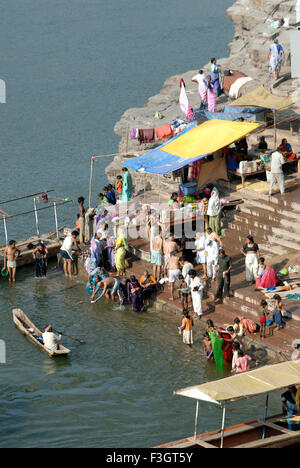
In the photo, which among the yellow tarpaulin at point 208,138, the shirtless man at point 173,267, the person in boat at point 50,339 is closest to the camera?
the person in boat at point 50,339

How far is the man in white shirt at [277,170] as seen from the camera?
26.0m

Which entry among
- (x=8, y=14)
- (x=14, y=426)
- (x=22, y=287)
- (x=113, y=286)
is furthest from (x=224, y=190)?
(x=8, y=14)

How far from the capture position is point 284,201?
2608cm

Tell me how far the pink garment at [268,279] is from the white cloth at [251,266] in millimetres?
492

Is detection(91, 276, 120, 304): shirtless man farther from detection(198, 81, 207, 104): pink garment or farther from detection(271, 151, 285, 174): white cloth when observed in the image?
detection(198, 81, 207, 104): pink garment

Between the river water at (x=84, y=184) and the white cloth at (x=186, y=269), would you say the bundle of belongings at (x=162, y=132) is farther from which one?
the white cloth at (x=186, y=269)

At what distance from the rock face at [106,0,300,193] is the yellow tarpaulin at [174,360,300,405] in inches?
567

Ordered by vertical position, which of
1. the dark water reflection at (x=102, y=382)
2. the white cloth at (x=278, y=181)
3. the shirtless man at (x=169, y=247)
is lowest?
the dark water reflection at (x=102, y=382)

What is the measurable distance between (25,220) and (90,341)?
15.0m

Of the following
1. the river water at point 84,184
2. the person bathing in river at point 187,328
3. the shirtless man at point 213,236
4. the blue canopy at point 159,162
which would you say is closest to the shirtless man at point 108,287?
the river water at point 84,184

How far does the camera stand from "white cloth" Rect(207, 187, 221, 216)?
25.4m

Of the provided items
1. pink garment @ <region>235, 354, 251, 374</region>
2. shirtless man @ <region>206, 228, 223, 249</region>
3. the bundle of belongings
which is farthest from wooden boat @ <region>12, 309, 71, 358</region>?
the bundle of belongings

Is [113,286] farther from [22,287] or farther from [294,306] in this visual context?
[294,306]

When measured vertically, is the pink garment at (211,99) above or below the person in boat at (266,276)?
above
